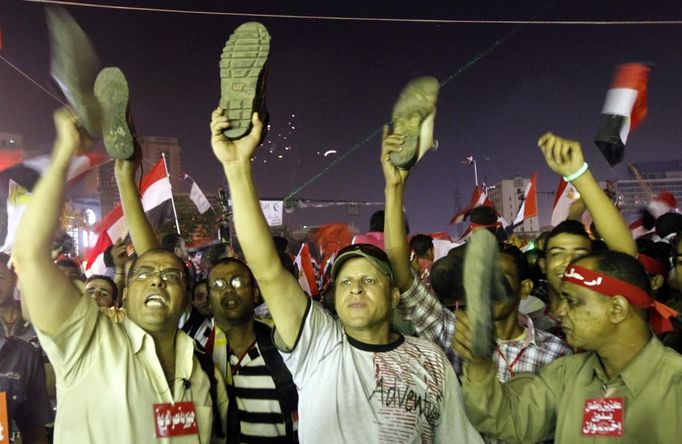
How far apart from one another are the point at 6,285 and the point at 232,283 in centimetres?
193

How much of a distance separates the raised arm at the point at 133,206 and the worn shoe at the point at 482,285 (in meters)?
2.15

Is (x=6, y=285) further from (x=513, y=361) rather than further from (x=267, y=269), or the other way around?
(x=513, y=361)

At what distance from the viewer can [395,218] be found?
10.2 feet

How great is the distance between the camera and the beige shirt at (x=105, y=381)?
7.37ft

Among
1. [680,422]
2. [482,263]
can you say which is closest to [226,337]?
[482,263]

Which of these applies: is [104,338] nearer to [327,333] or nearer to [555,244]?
[327,333]

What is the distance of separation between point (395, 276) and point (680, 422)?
1.40 metres

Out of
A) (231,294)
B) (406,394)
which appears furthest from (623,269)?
(231,294)

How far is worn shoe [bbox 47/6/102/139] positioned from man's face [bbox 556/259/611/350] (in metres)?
2.24

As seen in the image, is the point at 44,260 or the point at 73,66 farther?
the point at 73,66

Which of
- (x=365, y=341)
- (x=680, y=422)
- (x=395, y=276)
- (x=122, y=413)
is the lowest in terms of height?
(x=680, y=422)

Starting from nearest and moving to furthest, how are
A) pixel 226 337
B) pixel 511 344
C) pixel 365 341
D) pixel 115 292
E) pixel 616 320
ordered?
pixel 616 320, pixel 365 341, pixel 511 344, pixel 226 337, pixel 115 292

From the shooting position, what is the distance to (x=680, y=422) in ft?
7.08

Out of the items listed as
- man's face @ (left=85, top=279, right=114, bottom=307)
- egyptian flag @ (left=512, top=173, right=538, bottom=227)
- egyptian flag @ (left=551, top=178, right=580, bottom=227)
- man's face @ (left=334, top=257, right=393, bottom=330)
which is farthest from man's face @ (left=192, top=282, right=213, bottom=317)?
egyptian flag @ (left=512, top=173, right=538, bottom=227)
